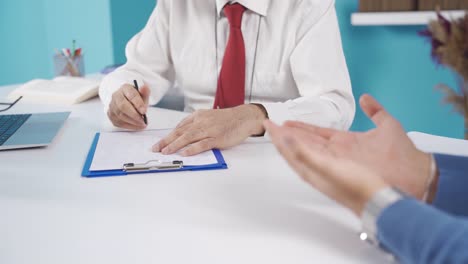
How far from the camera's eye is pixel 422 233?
0.44 meters

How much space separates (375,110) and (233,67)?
0.65 meters

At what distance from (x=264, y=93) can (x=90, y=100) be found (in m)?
0.57

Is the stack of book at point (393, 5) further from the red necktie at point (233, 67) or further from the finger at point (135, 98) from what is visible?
the finger at point (135, 98)

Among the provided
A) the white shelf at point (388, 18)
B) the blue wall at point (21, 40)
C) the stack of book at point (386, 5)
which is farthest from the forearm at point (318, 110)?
the blue wall at point (21, 40)

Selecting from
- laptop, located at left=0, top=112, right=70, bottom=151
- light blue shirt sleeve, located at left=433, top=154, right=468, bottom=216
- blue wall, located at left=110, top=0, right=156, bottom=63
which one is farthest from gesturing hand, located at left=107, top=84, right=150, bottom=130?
blue wall, located at left=110, top=0, right=156, bottom=63

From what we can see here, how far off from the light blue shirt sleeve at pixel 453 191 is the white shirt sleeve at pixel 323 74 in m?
0.53

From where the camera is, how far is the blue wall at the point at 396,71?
2021 mm

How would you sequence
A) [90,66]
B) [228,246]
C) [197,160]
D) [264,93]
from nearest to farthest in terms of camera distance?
1. [228,246]
2. [197,160]
3. [264,93]
4. [90,66]

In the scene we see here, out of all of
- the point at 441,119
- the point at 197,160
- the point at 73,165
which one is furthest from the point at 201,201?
the point at 441,119

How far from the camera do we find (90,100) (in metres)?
1.51

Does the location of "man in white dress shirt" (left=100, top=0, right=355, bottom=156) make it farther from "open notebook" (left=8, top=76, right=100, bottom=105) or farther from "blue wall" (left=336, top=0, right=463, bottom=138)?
"blue wall" (left=336, top=0, right=463, bottom=138)

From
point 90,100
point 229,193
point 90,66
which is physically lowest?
point 90,66

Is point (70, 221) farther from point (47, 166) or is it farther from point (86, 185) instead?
point (47, 166)

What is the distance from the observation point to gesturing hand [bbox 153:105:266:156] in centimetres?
89
